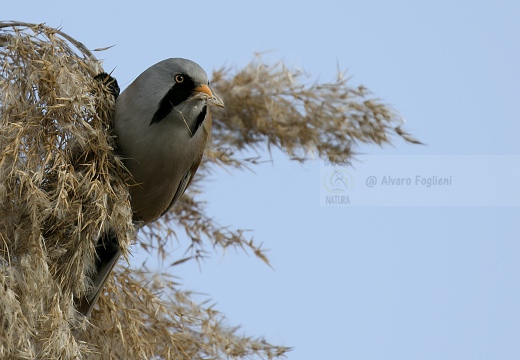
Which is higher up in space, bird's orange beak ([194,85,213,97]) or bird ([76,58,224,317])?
bird's orange beak ([194,85,213,97])

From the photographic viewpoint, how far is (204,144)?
2.98 metres

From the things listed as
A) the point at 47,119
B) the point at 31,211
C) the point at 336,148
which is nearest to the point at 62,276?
the point at 31,211

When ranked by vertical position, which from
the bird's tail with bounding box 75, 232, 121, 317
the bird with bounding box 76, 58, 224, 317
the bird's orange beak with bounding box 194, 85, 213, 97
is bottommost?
the bird's tail with bounding box 75, 232, 121, 317

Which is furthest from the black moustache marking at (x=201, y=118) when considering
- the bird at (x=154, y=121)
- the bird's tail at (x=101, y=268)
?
the bird's tail at (x=101, y=268)

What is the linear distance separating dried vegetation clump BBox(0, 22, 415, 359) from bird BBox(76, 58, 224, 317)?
5 centimetres

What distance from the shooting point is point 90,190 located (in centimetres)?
231

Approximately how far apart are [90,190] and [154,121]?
474 millimetres

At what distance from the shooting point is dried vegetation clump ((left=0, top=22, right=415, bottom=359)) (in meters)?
2.13

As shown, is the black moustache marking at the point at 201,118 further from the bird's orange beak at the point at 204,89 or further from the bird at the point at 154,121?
the bird's orange beak at the point at 204,89

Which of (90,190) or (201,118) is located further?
(201,118)

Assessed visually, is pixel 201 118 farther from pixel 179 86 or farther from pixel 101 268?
pixel 101 268

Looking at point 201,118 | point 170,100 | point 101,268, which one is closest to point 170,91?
point 170,100

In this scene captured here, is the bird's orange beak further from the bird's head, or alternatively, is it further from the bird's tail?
the bird's tail

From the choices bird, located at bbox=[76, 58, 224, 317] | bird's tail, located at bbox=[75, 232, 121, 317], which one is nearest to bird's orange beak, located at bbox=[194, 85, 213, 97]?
bird, located at bbox=[76, 58, 224, 317]
